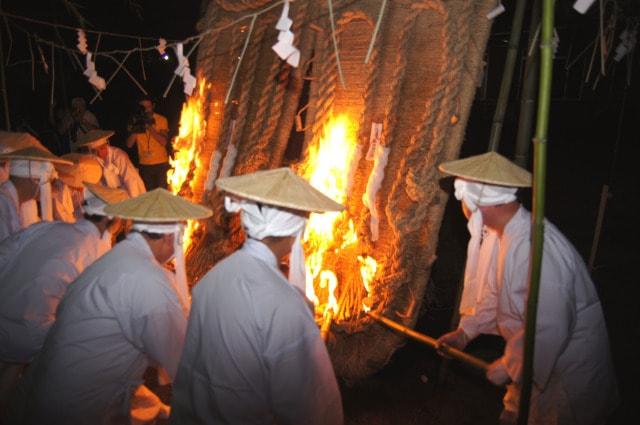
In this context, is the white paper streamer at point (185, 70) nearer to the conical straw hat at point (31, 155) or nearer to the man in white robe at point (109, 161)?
the conical straw hat at point (31, 155)

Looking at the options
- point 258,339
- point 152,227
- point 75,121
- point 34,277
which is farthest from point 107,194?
point 75,121

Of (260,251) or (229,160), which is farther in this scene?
(229,160)

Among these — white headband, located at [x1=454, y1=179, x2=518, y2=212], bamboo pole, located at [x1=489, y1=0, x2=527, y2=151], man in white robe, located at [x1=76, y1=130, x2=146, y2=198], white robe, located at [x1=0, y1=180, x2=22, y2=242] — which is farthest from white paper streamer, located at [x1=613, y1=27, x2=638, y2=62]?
man in white robe, located at [x1=76, y1=130, x2=146, y2=198]

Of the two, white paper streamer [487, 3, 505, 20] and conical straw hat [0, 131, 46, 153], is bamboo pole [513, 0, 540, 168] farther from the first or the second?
conical straw hat [0, 131, 46, 153]

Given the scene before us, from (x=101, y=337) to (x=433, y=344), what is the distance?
6.46 ft

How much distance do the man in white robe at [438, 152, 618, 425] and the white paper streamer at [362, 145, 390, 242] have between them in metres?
0.76

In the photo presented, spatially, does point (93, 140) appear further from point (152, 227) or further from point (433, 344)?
point (433, 344)

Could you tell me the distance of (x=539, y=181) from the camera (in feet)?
4.50

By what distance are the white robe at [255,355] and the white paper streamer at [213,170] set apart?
8.86 ft

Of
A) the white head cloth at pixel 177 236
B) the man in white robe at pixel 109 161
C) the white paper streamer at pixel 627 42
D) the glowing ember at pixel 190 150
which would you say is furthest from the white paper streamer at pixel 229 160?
the white paper streamer at pixel 627 42

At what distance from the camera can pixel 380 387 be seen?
11.9 feet

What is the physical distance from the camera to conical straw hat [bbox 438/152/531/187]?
2.24 metres

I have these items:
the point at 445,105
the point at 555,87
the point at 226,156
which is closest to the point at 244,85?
the point at 226,156

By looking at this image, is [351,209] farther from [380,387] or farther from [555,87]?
[555,87]
